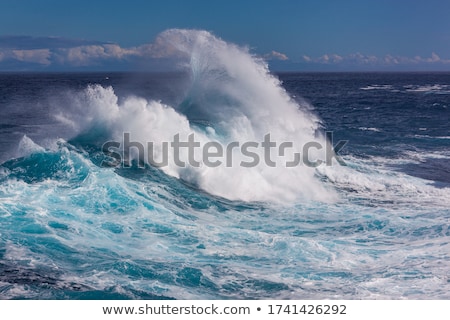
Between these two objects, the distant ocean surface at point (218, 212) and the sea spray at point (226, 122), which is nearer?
the distant ocean surface at point (218, 212)

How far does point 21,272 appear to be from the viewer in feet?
30.9

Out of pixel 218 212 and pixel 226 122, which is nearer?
pixel 218 212

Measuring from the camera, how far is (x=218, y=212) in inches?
562

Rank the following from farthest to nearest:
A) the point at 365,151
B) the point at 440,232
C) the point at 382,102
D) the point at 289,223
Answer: the point at 382,102
the point at 365,151
the point at 289,223
the point at 440,232

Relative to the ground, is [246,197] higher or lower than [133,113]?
lower

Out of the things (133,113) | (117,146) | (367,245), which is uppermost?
(133,113)

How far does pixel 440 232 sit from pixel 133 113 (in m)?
11.0

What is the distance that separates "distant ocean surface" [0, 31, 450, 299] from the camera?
9.40m

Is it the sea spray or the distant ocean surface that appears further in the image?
the sea spray

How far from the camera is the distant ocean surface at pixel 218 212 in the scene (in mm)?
9398
